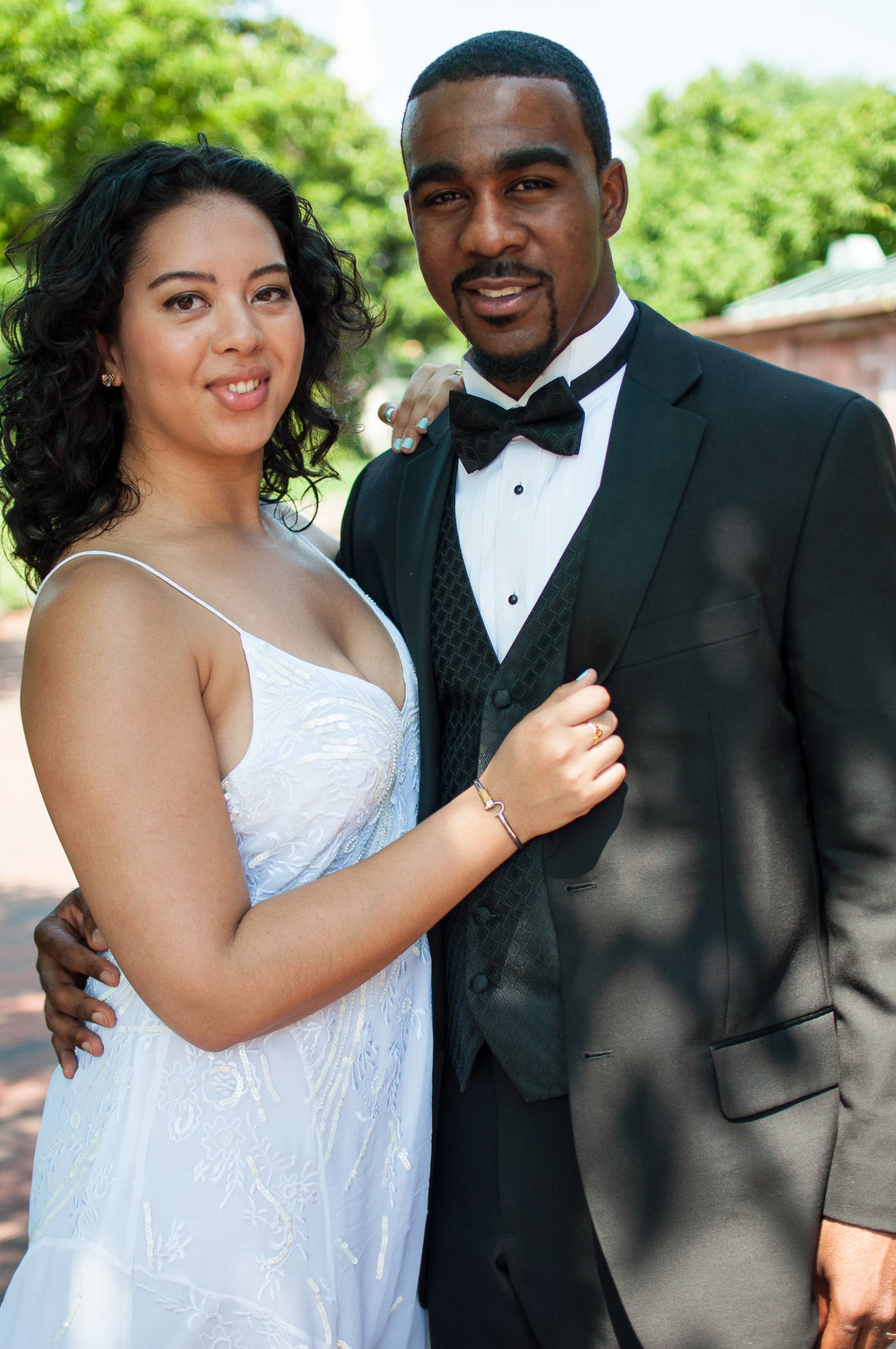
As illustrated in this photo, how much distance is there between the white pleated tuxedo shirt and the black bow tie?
0.05 ft

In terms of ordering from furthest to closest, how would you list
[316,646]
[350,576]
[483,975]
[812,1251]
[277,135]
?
[277,135]
[350,576]
[316,646]
[483,975]
[812,1251]

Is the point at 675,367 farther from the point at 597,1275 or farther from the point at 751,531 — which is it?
the point at 597,1275

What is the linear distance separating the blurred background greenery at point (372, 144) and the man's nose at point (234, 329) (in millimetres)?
11087

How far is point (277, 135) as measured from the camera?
69.4ft

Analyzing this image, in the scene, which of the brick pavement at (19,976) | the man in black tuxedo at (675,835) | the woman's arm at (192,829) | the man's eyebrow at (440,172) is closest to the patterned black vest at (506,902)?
the man in black tuxedo at (675,835)

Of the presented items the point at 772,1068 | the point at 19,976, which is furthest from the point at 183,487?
the point at 19,976

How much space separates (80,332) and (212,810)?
884 millimetres

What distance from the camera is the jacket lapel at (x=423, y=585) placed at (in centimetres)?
201

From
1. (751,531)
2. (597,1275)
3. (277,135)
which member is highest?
(277,135)

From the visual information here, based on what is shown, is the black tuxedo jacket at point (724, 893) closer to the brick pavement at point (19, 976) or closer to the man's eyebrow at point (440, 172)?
the man's eyebrow at point (440, 172)

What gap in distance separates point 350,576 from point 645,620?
0.90m

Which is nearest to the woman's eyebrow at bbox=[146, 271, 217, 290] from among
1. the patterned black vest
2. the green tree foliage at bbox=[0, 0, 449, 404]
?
the patterned black vest

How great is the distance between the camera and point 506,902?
6.06 feet

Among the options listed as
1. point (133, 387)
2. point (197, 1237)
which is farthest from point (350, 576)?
point (197, 1237)
